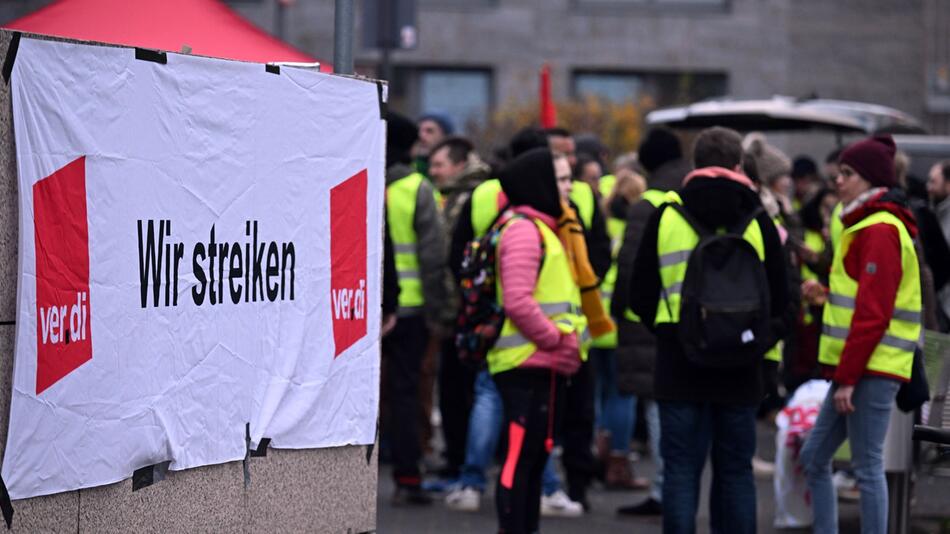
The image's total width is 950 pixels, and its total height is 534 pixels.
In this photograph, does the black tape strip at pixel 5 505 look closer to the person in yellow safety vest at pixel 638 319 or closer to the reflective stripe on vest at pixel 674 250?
the reflective stripe on vest at pixel 674 250

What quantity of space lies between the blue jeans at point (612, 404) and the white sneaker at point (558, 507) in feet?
3.01

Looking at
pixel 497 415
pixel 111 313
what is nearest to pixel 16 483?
pixel 111 313

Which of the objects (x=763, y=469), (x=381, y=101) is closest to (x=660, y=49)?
(x=763, y=469)

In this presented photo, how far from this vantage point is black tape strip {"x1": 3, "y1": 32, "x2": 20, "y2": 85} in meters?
4.10

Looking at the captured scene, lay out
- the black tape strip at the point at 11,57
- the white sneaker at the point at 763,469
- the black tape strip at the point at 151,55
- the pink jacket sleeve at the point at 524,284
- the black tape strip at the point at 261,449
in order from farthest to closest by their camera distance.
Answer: the white sneaker at the point at 763,469 → the pink jacket sleeve at the point at 524,284 → the black tape strip at the point at 261,449 → the black tape strip at the point at 151,55 → the black tape strip at the point at 11,57

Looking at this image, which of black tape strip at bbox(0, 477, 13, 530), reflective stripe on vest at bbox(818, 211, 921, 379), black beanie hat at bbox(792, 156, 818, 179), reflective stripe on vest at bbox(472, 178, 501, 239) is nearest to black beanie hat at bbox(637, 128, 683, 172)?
reflective stripe on vest at bbox(472, 178, 501, 239)

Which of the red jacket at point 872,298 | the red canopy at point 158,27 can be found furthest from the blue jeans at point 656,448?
the red canopy at point 158,27

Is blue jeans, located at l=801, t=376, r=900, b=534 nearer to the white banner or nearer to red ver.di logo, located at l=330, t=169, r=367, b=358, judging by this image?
the white banner

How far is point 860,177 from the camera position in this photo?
6.79m

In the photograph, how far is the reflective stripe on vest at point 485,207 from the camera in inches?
327

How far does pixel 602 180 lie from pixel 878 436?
5186mm

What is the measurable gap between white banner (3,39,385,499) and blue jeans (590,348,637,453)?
3671mm

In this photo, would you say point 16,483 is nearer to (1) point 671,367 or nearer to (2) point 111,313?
(2) point 111,313

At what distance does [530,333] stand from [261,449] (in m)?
1.95
